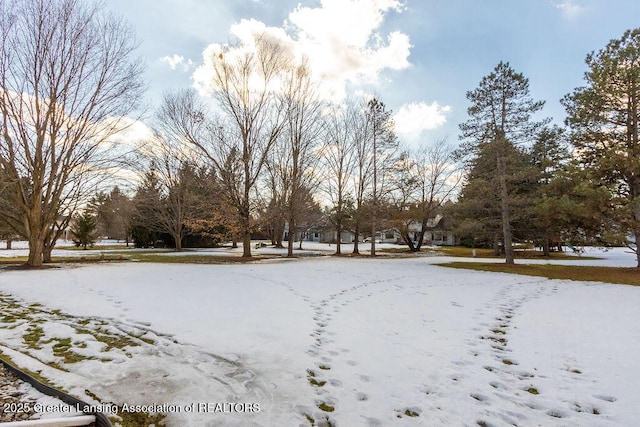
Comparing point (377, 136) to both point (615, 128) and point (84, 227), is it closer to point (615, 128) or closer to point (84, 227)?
point (615, 128)

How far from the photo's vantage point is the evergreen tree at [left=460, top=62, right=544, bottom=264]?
54.2 feet

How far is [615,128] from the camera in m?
14.3

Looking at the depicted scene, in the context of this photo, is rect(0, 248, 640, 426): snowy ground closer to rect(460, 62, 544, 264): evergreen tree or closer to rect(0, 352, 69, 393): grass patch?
rect(0, 352, 69, 393): grass patch

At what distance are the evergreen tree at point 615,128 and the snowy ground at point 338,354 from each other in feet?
25.6

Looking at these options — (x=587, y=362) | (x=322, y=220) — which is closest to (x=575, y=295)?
(x=587, y=362)

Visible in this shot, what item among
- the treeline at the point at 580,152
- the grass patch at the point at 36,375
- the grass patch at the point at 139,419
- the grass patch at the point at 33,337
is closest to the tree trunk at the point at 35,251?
the grass patch at the point at 33,337

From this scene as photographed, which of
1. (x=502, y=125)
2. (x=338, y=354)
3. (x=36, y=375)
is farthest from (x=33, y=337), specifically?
(x=502, y=125)

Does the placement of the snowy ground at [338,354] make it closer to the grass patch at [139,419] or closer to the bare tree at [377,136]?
the grass patch at [139,419]

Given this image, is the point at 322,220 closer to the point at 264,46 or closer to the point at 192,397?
the point at 264,46

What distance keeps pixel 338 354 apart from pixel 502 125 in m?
17.2

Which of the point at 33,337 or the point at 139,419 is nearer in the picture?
the point at 139,419

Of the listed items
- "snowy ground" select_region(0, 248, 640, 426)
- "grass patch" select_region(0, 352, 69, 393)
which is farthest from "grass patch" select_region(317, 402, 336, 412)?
"grass patch" select_region(0, 352, 69, 393)

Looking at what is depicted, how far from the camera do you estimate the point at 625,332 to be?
515cm

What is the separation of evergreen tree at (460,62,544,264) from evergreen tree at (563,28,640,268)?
2.25 metres
